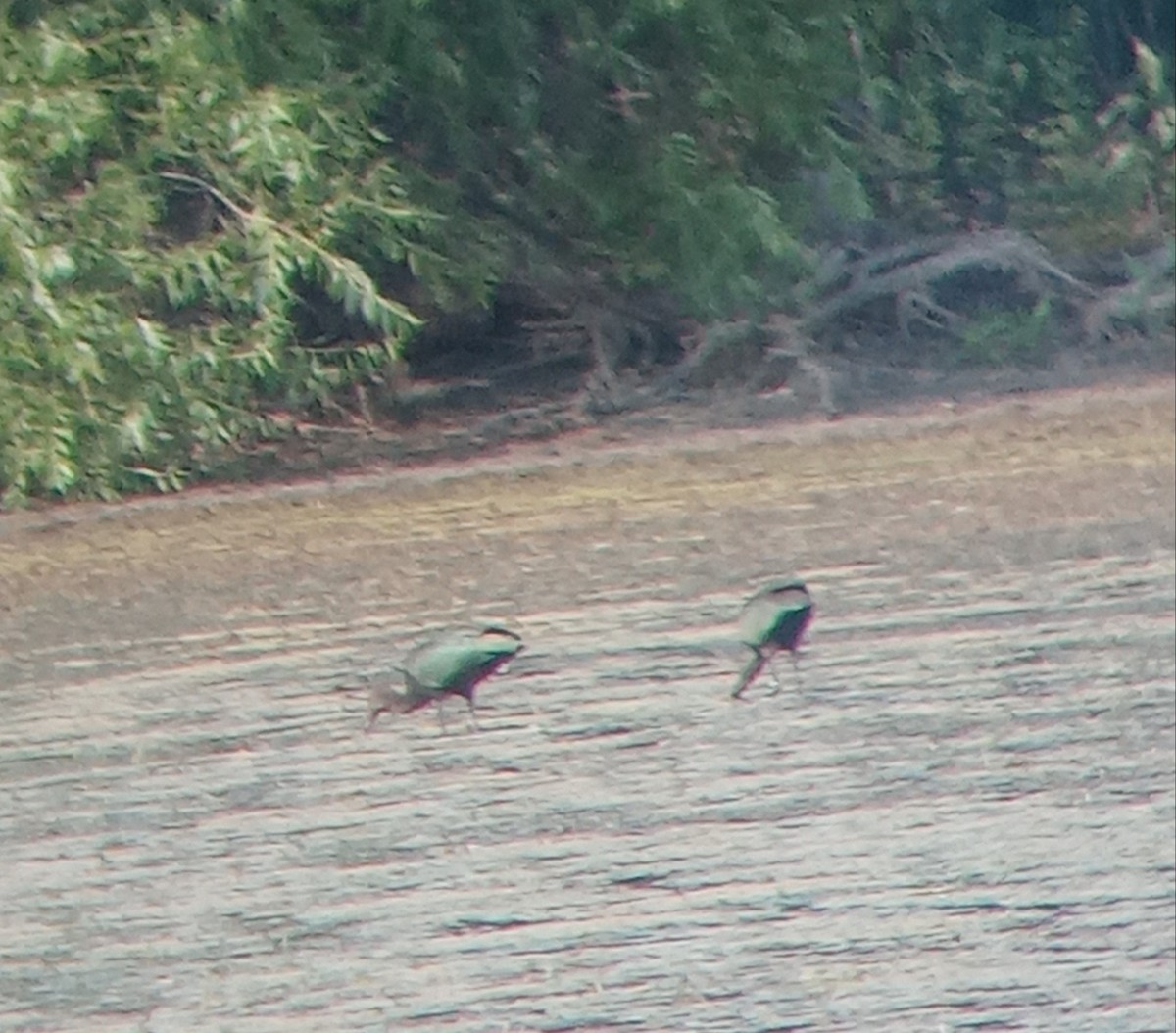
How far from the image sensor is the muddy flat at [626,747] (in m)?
0.92

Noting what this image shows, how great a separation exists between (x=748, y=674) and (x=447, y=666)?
0.68 ft

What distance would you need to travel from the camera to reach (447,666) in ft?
3.14

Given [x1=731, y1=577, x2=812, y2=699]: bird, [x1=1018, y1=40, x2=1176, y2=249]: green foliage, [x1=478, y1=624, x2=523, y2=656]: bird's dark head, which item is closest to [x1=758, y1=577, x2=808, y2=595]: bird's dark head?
[x1=731, y1=577, x2=812, y2=699]: bird

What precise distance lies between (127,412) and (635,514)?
0.34 m

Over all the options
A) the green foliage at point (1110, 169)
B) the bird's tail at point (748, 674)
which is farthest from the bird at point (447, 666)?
the green foliage at point (1110, 169)

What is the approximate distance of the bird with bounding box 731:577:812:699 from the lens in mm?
967

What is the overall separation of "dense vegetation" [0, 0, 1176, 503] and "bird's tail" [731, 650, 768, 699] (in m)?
0.24

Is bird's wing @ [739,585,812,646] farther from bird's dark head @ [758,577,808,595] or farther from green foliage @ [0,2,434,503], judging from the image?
green foliage @ [0,2,434,503]

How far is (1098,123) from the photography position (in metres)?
0.94

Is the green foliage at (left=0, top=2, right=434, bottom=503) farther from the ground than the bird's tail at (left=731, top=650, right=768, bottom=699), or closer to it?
farther from the ground

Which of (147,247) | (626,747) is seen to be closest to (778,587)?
(626,747)

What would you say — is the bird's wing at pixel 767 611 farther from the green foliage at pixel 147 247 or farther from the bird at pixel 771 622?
the green foliage at pixel 147 247

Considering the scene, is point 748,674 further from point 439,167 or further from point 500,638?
point 439,167

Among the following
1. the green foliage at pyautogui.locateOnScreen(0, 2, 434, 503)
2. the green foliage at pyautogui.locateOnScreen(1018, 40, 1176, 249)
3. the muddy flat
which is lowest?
the muddy flat
